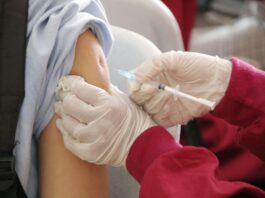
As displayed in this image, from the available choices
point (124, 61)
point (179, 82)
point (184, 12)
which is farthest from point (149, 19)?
point (184, 12)

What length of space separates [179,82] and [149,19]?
35 cm

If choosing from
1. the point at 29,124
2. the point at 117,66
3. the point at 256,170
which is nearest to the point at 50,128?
the point at 29,124

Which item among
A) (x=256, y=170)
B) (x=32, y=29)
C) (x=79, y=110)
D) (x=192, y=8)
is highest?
(x=32, y=29)

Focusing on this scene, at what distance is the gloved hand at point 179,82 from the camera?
2.92 ft

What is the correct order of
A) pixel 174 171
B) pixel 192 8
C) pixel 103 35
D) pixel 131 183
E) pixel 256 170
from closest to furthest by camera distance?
pixel 174 171, pixel 103 35, pixel 131 183, pixel 256 170, pixel 192 8

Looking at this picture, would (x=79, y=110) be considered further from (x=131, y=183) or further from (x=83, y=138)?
(x=131, y=183)

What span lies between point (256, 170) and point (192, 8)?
80 centimetres

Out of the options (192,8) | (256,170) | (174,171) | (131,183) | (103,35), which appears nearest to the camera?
(174,171)

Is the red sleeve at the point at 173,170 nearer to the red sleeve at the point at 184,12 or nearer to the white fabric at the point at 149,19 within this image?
the white fabric at the point at 149,19

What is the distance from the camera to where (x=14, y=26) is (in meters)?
0.79

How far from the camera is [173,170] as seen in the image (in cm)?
79

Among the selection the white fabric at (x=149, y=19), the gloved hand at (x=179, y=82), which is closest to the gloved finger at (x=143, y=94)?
the gloved hand at (x=179, y=82)

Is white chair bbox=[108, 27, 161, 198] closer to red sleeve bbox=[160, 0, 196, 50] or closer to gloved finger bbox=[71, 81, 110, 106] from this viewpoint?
gloved finger bbox=[71, 81, 110, 106]

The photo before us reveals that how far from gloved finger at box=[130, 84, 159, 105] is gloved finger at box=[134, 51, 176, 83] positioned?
2 centimetres
